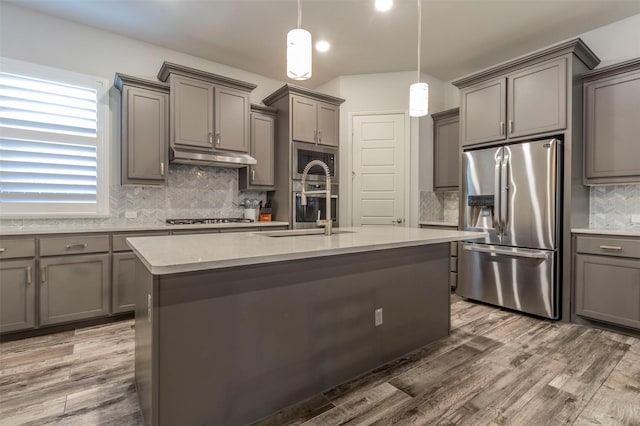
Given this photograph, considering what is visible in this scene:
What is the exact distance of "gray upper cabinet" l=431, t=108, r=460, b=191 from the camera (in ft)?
14.7

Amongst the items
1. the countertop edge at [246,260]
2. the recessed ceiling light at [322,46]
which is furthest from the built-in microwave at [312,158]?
the countertop edge at [246,260]

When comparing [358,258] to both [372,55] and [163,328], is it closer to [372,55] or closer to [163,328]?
[163,328]

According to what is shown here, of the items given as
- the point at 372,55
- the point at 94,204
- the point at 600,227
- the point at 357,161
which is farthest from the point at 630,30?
the point at 94,204

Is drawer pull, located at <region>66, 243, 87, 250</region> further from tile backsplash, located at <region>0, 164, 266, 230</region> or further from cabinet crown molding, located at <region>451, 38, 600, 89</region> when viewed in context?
cabinet crown molding, located at <region>451, 38, 600, 89</region>

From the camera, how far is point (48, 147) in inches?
125

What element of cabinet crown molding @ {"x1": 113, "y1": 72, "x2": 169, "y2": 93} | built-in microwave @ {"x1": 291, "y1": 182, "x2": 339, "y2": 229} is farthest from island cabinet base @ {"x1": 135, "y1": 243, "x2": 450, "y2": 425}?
cabinet crown molding @ {"x1": 113, "y1": 72, "x2": 169, "y2": 93}

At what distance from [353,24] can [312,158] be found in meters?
1.61

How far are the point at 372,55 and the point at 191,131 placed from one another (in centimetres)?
243

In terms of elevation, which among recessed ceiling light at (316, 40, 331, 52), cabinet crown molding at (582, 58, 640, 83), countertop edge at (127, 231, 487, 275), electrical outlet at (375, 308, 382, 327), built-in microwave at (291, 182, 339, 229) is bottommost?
electrical outlet at (375, 308, 382, 327)

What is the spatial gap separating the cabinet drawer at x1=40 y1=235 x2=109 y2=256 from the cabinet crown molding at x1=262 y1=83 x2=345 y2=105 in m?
2.60

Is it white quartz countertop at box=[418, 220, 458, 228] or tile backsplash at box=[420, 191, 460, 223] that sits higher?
tile backsplash at box=[420, 191, 460, 223]

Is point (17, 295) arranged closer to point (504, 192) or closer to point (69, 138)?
point (69, 138)

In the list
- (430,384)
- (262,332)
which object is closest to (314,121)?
(262,332)

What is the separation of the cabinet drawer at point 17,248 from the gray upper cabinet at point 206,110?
153 centimetres
